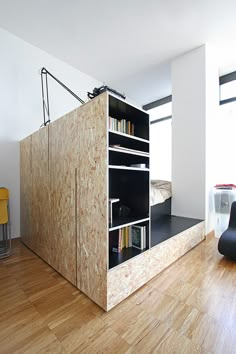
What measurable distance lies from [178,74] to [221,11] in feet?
3.24

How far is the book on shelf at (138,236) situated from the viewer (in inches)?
66.0

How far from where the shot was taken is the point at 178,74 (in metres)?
3.17

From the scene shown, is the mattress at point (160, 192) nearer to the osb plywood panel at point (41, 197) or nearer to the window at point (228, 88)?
the osb plywood panel at point (41, 197)

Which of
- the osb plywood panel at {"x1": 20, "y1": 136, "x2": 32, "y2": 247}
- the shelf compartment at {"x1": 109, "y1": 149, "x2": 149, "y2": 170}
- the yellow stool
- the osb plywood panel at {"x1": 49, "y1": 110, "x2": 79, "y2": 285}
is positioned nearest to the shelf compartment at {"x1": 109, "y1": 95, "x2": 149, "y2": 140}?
the shelf compartment at {"x1": 109, "y1": 149, "x2": 149, "y2": 170}

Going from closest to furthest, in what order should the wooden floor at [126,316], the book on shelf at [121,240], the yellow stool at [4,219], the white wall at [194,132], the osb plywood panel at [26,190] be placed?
the wooden floor at [126,316] < the book on shelf at [121,240] < the yellow stool at [4,219] < the osb plywood panel at [26,190] < the white wall at [194,132]

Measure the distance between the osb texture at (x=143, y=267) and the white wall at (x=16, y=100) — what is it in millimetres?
2116

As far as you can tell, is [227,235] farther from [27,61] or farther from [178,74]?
[27,61]

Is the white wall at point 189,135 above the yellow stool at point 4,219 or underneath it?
above

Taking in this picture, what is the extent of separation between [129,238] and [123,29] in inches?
118

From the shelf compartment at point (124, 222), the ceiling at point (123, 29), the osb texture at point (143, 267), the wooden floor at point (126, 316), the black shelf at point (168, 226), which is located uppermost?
the ceiling at point (123, 29)

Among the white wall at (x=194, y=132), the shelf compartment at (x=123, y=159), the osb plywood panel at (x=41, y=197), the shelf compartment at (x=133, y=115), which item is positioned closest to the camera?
the shelf compartment at (x=133, y=115)

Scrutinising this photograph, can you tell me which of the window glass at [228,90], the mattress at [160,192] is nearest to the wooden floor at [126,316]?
the mattress at [160,192]

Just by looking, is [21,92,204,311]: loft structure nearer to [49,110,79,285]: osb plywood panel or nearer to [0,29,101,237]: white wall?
[49,110,79,285]: osb plywood panel

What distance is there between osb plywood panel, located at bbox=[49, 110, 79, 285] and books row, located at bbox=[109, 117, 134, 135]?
341mm
